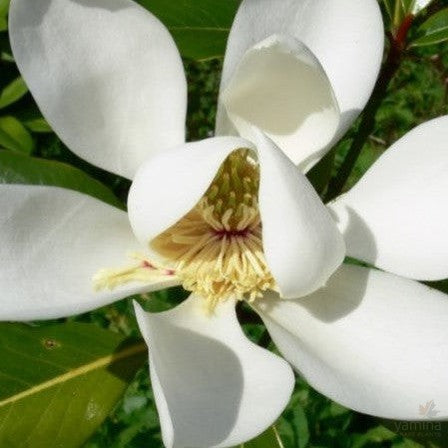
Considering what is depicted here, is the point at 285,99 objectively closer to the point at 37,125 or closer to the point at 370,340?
the point at 370,340

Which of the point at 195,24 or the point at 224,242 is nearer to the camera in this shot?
the point at 224,242

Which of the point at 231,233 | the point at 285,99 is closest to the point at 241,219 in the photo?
the point at 231,233

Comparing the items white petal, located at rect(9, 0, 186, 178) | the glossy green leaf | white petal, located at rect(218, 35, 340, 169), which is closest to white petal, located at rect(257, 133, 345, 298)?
white petal, located at rect(218, 35, 340, 169)

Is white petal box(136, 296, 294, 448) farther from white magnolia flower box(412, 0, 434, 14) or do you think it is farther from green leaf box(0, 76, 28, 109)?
green leaf box(0, 76, 28, 109)

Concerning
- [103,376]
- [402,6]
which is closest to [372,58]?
[402,6]

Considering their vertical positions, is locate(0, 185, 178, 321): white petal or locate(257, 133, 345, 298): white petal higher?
locate(257, 133, 345, 298): white petal

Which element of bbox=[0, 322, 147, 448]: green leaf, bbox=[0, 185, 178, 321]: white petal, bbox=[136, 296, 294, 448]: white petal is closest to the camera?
bbox=[136, 296, 294, 448]: white petal

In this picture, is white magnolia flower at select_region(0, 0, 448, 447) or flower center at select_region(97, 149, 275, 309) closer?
white magnolia flower at select_region(0, 0, 448, 447)
